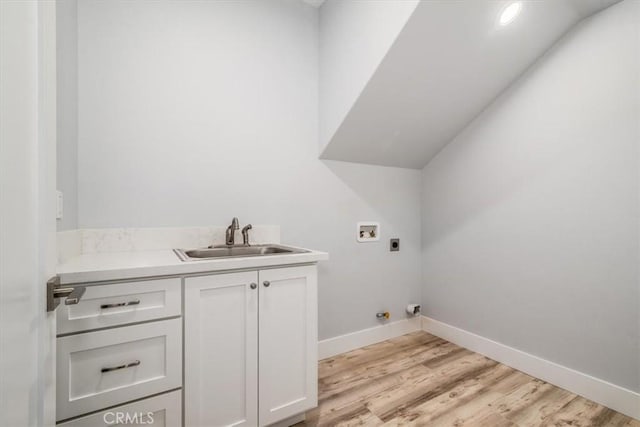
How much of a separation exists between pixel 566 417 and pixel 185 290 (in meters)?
2.10

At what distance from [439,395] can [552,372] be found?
799 mm

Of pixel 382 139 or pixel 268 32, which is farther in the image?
pixel 382 139

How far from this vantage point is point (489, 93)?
215 centimetres

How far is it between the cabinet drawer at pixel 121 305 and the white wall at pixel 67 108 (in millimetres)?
424

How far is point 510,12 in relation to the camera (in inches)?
65.1

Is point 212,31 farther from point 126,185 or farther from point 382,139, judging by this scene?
point 382,139

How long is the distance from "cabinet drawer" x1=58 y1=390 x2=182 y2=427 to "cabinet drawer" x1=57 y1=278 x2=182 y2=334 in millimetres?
317

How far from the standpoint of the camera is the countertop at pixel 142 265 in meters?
1.05

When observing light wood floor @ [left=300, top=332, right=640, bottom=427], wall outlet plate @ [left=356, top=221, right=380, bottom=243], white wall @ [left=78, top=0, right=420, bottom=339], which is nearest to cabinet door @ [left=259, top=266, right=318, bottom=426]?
light wood floor @ [left=300, top=332, right=640, bottom=427]

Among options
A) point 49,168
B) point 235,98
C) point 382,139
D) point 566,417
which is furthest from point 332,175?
point 566,417

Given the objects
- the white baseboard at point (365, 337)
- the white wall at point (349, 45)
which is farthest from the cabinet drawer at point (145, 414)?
the white wall at point (349, 45)

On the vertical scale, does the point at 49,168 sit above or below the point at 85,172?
below

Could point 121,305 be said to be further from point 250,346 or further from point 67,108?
point 67,108

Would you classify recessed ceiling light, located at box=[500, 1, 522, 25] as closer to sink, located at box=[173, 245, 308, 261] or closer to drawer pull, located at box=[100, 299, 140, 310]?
sink, located at box=[173, 245, 308, 261]
